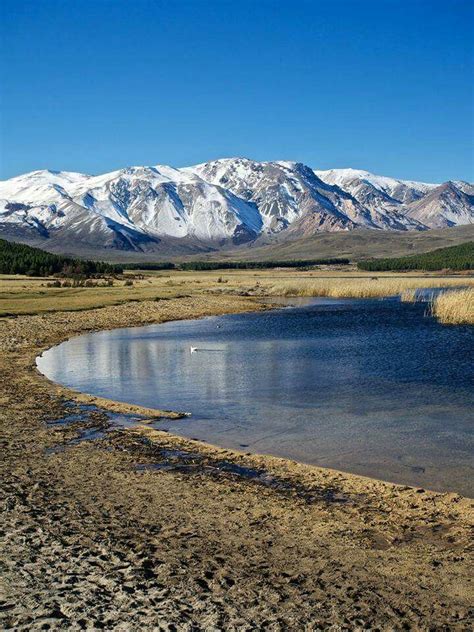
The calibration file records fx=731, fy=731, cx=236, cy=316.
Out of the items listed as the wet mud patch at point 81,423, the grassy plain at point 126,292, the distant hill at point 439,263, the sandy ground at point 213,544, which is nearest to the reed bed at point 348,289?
the grassy plain at point 126,292

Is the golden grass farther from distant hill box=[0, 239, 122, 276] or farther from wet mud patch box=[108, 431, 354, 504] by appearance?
distant hill box=[0, 239, 122, 276]

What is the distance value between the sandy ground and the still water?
5.78ft

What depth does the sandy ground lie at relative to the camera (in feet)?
26.7

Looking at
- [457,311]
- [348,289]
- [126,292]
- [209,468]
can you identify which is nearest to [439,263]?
[348,289]

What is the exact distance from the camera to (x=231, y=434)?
58.9 feet

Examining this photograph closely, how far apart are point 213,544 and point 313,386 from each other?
49.5 feet

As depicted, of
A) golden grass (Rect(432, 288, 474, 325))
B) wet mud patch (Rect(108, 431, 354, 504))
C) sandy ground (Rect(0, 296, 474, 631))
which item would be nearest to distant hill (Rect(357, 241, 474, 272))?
golden grass (Rect(432, 288, 474, 325))

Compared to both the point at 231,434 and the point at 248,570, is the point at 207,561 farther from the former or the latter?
the point at 231,434

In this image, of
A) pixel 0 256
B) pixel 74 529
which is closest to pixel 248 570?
pixel 74 529

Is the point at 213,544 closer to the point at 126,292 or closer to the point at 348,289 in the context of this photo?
the point at 126,292

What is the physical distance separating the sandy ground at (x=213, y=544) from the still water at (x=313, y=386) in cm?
176

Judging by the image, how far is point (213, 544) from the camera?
33.7 feet

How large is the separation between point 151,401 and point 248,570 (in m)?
13.7

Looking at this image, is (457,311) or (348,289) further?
(348,289)
